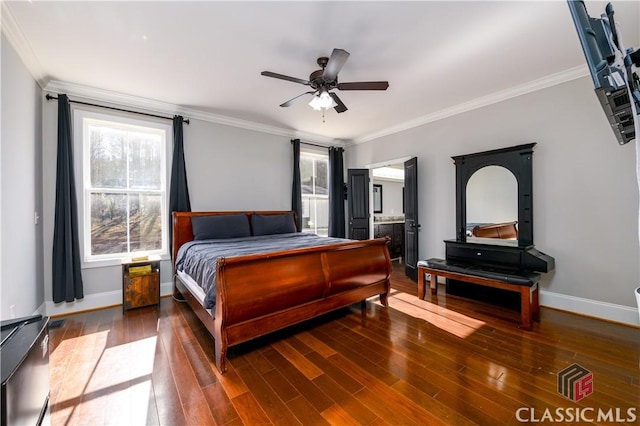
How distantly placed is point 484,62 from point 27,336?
13.1 ft

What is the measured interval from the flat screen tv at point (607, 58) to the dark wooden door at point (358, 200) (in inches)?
158

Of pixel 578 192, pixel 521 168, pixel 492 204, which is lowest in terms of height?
pixel 492 204

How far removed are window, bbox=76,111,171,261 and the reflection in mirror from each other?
14.3 feet

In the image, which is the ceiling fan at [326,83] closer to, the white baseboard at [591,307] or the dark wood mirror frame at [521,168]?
the dark wood mirror frame at [521,168]

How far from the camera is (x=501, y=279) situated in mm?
2758

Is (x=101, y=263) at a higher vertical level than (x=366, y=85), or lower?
lower

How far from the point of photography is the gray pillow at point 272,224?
13.8 feet

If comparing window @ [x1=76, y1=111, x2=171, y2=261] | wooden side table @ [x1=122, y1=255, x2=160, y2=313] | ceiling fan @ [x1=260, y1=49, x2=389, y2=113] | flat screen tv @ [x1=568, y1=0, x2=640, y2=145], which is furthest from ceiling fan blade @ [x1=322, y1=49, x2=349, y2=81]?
wooden side table @ [x1=122, y1=255, x2=160, y2=313]

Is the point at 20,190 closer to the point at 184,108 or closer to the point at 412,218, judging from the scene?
the point at 184,108

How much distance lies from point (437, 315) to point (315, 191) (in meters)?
3.34

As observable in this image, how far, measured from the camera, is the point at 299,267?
2424 millimetres

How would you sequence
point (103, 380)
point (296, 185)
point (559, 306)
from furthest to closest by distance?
1. point (296, 185)
2. point (559, 306)
3. point (103, 380)

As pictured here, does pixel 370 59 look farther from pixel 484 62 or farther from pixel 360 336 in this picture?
pixel 360 336

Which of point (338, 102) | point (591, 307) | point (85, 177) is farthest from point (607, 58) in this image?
point (85, 177)
